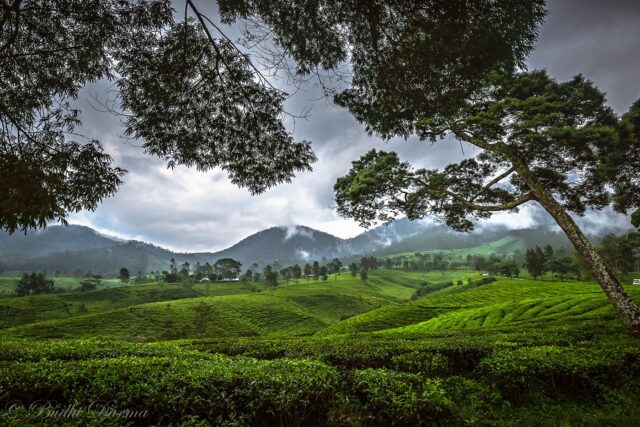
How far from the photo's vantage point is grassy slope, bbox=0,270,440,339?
2886 inches

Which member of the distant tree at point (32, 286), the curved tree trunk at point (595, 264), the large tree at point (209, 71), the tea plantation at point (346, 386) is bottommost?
the distant tree at point (32, 286)

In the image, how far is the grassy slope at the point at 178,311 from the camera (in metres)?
73.3

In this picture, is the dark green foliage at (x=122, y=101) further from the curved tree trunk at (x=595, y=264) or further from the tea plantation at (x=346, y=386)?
the curved tree trunk at (x=595, y=264)

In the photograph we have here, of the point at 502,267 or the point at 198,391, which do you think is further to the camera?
the point at 502,267

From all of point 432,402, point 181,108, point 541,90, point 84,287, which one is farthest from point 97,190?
point 84,287

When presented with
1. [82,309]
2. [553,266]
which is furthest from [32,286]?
[553,266]

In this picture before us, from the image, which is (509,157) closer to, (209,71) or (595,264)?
(595,264)

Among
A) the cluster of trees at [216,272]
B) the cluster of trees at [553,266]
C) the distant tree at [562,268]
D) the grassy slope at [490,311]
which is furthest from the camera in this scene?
the cluster of trees at [216,272]

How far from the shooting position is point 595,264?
41.8ft

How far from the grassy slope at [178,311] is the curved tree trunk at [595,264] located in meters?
73.6

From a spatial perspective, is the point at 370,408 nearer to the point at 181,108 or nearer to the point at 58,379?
the point at 58,379

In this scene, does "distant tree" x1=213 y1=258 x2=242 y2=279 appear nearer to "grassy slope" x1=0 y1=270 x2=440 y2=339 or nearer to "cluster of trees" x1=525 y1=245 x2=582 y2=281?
"grassy slope" x1=0 y1=270 x2=440 y2=339

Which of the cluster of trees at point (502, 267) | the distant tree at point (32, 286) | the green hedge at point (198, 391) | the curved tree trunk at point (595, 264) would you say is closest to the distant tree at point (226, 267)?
the distant tree at point (32, 286)

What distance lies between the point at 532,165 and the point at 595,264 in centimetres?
588
